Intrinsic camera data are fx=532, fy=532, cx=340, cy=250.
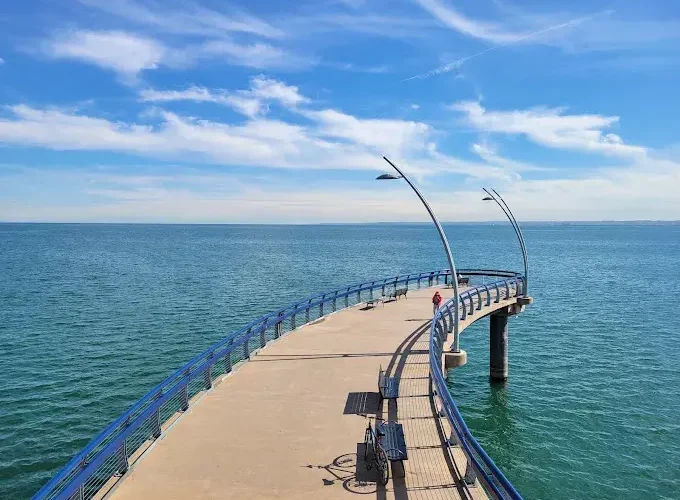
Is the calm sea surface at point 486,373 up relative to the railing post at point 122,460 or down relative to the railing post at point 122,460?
down

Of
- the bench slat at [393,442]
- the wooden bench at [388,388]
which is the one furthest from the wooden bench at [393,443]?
the wooden bench at [388,388]

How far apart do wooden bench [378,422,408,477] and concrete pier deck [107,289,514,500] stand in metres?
0.44

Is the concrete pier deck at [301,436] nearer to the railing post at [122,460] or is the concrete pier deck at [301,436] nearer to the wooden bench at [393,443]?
the railing post at [122,460]

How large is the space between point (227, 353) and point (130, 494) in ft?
22.5

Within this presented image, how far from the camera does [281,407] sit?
44.6 feet

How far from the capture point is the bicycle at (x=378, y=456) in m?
9.60

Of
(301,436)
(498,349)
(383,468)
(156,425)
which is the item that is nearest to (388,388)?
(301,436)

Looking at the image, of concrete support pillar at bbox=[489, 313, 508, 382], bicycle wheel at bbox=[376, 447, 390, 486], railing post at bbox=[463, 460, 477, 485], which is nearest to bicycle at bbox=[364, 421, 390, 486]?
bicycle wheel at bbox=[376, 447, 390, 486]

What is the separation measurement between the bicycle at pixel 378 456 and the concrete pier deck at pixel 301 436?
15 cm

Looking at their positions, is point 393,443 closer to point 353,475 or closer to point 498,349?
point 353,475

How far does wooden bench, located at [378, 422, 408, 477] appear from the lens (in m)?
9.77

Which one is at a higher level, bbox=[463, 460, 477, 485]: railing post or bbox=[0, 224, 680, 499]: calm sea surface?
bbox=[463, 460, 477, 485]: railing post

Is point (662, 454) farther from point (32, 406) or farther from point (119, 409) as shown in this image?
point (32, 406)

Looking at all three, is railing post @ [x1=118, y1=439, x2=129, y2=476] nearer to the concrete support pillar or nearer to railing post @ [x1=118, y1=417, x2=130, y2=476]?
railing post @ [x1=118, y1=417, x2=130, y2=476]
